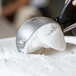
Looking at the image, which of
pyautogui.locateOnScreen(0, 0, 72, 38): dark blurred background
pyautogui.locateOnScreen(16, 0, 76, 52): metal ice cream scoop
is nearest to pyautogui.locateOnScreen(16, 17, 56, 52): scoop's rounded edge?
pyautogui.locateOnScreen(16, 0, 76, 52): metal ice cream scoop

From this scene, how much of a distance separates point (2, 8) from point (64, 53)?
4.02 ft

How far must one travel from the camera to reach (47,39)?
1.24ft

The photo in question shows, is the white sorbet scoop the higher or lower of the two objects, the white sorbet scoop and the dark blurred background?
the higher

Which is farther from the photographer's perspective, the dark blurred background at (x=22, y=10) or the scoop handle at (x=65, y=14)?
the dark blurred background at (x=22, y=10)

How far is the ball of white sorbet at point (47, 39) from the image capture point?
14.9 inches

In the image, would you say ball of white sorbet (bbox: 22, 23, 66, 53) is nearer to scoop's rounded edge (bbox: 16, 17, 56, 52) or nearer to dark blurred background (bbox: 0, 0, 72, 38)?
scoop's rounded edge (bbox: 16, 17, 56, 52)

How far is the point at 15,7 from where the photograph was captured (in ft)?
4.90

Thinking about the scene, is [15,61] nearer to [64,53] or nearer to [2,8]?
[64,53]

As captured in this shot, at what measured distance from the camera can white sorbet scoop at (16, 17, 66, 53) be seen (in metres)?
0.38

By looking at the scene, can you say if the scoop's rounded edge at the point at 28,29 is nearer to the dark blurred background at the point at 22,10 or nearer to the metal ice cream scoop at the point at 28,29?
the metal ice cream scoop at the point at 28,29

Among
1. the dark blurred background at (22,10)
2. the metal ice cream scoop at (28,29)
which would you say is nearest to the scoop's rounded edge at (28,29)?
the metal ice cream scoop at (28,29)

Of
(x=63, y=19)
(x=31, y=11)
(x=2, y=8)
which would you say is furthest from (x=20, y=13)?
(x=63, y=19)

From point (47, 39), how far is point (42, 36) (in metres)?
0.01

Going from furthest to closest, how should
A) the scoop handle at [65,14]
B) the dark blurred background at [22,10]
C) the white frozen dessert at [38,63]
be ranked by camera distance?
the dark blurred background at [22,10] → the scoop handle at [65,14] → the white frozen dessert at [38,63]
